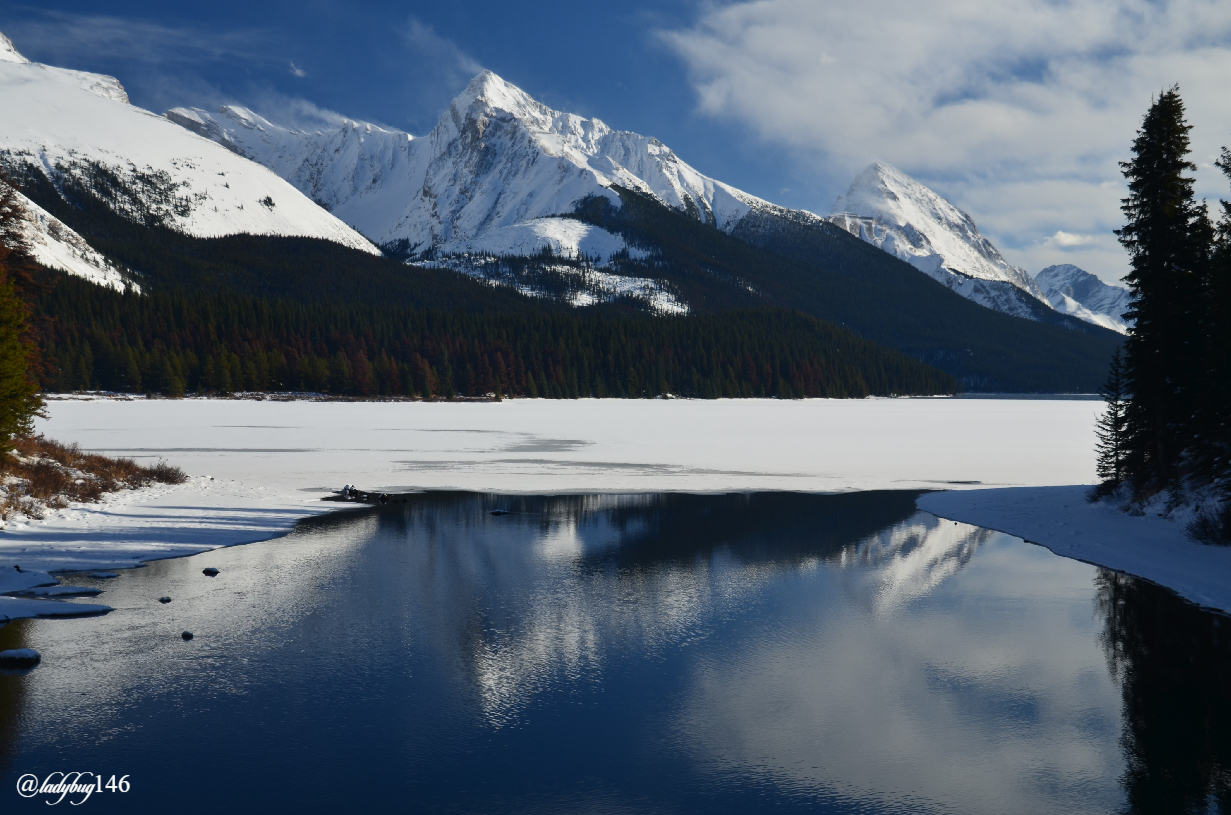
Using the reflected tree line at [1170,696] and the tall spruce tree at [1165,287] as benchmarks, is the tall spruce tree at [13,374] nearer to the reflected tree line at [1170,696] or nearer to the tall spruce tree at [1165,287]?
the reflected tree line at [1170,696]

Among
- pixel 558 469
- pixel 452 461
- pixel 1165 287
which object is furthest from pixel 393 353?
pixel 1165 287

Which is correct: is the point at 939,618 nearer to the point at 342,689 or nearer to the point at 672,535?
the point at 672,535

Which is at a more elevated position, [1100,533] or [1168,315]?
[1168,315]

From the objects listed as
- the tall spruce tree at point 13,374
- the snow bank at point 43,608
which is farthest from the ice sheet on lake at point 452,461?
the tall spruce tree at point 13,374

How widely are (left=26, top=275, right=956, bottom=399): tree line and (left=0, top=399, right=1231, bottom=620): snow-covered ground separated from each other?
4890 centimetres

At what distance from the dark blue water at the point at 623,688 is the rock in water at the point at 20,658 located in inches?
13.5

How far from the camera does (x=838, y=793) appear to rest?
9.65 meters

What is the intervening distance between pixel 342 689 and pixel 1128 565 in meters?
20.1

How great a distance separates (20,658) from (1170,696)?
18.5m

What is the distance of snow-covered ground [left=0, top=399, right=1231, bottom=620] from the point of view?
2311 cm

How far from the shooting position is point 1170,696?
1270 cm

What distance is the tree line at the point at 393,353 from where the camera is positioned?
132 metres

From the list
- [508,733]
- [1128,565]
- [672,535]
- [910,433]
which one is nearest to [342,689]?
[508,733]

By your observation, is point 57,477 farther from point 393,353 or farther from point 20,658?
point 393,353
